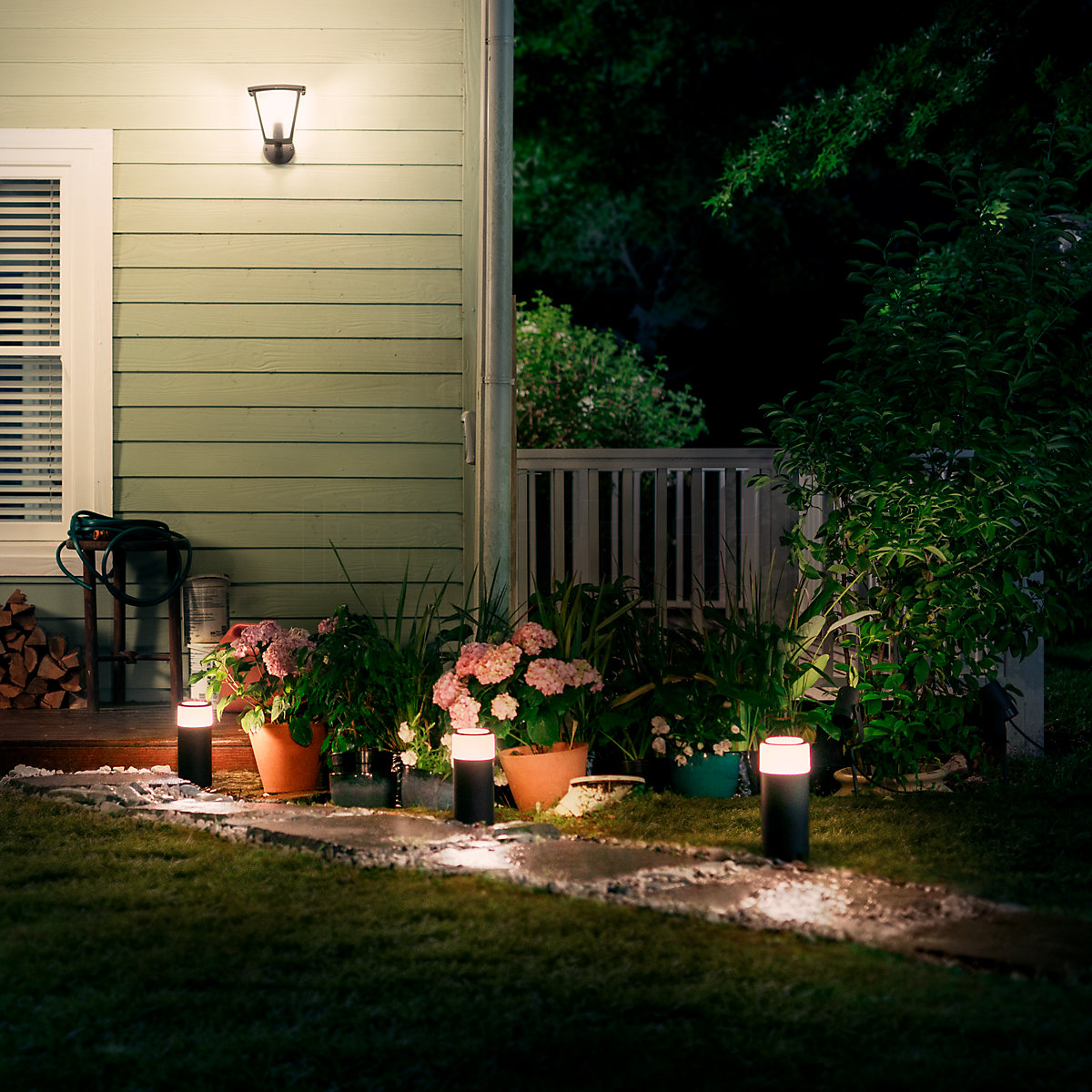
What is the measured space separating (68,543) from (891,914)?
11.8ft

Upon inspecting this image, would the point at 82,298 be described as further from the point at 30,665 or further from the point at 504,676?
the point at 504,676

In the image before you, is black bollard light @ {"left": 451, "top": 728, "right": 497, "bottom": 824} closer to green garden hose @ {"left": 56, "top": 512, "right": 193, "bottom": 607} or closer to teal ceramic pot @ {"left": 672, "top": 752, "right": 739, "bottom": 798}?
teal ceramic pot @ {"left": 672, "top": 752, "right": 739, "bottom": 798}

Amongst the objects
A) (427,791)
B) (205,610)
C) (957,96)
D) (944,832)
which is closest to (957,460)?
(944,832)

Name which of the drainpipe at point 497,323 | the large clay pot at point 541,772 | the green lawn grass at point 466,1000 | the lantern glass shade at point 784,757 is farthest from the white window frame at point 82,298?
the lantern glass shade at point 784,757

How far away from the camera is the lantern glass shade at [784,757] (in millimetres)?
3326

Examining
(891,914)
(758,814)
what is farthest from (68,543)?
(891,914)

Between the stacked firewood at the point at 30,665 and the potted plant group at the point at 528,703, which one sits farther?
the stacked firewood at the point at 30,665

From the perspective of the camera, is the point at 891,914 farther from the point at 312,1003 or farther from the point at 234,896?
the point at 234,896

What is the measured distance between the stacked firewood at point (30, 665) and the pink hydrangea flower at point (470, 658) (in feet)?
6.59

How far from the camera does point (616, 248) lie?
17812 mm

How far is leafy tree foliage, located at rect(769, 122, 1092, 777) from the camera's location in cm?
405

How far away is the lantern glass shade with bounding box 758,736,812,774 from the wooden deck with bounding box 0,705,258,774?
2085 millimetres

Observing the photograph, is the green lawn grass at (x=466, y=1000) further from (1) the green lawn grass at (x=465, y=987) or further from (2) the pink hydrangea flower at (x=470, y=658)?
(2) the pink hydrangea flower at (x=470, y=658)

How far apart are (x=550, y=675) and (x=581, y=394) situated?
21.4 ft
